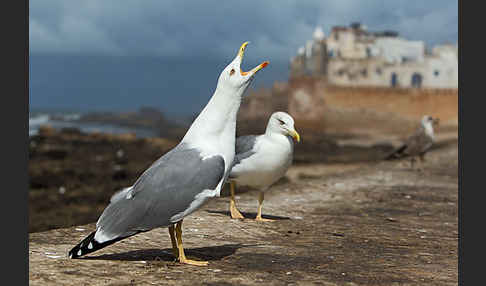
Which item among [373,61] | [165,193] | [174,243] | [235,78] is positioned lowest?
[174,243]

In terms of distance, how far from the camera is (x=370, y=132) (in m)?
47.1

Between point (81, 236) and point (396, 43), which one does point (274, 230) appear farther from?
point (396, 43)

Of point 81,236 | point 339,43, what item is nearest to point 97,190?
point 81,236

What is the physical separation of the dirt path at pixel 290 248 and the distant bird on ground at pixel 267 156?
520 millimetres

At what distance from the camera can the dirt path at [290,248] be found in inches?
169

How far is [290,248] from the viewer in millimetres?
5500

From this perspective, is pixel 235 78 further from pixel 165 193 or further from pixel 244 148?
pixel 244 148

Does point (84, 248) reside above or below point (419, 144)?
below

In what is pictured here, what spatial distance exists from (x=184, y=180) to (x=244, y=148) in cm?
235

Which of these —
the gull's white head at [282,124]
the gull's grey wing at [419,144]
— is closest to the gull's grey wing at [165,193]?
the gull's white head at [282,124]

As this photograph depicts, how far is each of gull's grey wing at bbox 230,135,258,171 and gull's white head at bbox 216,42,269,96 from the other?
192cm

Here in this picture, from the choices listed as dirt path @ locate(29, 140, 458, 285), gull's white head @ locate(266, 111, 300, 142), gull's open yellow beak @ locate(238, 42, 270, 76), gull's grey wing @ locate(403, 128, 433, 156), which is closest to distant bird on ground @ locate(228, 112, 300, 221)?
gull's white head @ locate(266, 111, 300, 142)

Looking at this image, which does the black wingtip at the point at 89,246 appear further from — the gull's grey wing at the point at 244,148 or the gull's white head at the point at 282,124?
the gull's white head at the point at 282,124

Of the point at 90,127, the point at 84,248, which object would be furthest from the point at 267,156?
the point at 90,127
